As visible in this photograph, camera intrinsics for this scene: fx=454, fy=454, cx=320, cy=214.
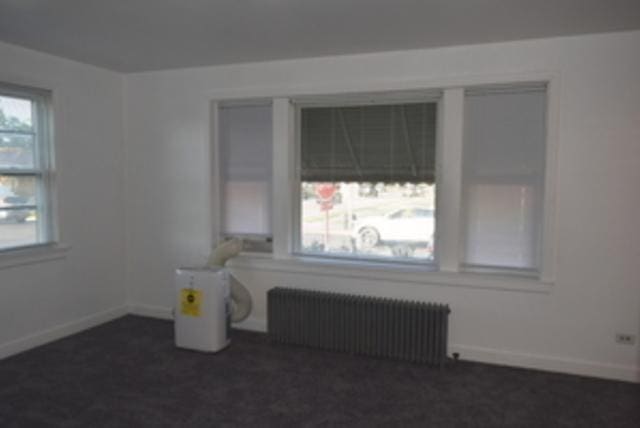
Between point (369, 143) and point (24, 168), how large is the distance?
9.81 feet

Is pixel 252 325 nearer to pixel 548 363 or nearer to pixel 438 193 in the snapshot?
pixel 438 193

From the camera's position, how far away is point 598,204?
3385 mm

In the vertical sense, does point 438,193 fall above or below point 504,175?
below

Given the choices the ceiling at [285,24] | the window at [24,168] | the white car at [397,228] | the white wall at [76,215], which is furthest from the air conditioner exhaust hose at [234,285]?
the ceiling at [285,24]

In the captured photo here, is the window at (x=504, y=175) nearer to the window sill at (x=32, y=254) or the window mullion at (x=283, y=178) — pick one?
the window mullion at (x=283, y=178)

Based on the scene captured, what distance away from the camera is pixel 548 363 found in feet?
11.7

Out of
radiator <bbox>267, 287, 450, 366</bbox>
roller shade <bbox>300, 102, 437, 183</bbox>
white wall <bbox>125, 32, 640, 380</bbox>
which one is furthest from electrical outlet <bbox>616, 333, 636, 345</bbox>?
Result: roller shade <bbox>300, 102, 437, 183</bbox>

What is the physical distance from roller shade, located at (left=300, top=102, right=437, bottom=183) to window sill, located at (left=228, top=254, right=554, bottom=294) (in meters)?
0.76

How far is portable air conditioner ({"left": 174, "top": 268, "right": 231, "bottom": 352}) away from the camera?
3.85m

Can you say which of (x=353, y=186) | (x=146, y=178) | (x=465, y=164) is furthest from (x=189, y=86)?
(x=465, y=164)

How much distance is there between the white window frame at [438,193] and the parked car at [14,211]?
161 cm

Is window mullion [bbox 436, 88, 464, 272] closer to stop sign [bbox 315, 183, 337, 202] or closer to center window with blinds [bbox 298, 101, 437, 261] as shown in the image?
center window with blinds [bbox 298, 101, 437, 261]

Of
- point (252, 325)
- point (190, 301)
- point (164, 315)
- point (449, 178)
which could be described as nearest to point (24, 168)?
point (190, 301)

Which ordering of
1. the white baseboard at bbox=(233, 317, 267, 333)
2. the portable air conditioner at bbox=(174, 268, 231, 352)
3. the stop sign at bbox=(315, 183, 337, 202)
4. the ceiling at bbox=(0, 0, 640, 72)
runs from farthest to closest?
the white baseboard at bbox=(233, 317, 267, 333) < the stop sign at bbox=(315, 183, 337, 202) < the portable air conditioner at bbox=(174, 268, 231, 352) < the ceiling at bbox=(0, 0, 640, 72)
